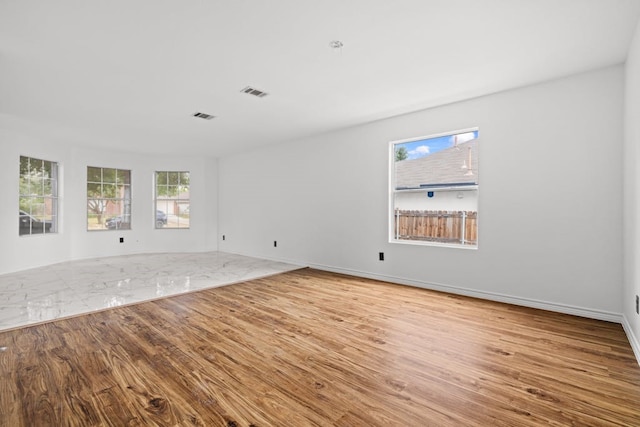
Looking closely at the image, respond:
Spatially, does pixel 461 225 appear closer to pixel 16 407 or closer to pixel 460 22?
pixel 460 22

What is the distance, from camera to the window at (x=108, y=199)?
23.3ft

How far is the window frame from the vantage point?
789cm

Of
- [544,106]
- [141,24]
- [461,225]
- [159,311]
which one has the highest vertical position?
[141,24]

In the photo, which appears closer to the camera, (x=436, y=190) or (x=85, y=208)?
(x=436, y=190)

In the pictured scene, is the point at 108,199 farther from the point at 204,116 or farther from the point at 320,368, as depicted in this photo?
the point at 320,368

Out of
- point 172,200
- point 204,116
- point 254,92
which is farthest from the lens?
point 172,200

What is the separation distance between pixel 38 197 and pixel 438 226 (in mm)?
7270

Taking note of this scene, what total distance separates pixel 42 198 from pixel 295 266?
513 centimetres

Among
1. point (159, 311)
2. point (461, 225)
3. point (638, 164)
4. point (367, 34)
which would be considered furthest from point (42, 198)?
point (638, 164)

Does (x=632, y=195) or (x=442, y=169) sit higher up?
(x=442, y=169)

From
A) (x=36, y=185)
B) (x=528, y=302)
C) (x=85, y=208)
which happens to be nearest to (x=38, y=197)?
(x=36, y=185)

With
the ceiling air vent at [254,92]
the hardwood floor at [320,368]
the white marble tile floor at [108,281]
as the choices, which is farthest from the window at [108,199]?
the ceiling air vent at [254,92]

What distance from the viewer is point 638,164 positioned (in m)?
2.31

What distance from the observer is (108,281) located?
4738 mm
